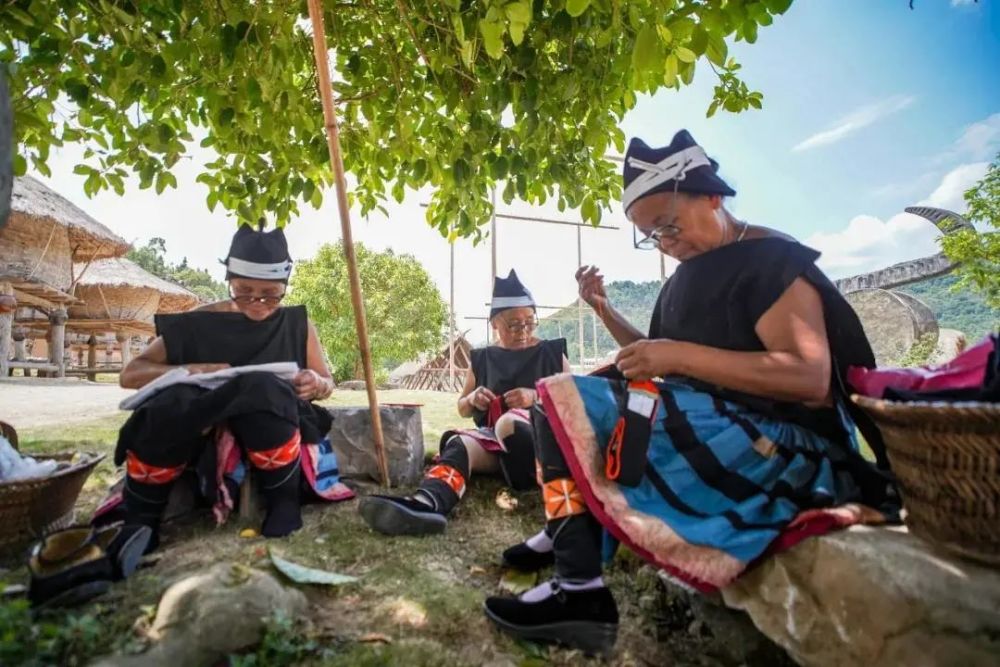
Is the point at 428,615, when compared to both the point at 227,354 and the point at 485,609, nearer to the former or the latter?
the point at 485,609

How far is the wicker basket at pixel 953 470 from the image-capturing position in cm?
113

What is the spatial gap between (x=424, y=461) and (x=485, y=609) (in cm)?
209

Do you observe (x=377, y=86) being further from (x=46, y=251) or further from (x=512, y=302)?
(x=46, y=251)

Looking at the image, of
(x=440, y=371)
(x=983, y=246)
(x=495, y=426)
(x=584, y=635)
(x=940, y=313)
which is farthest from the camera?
(x=440, y=371)

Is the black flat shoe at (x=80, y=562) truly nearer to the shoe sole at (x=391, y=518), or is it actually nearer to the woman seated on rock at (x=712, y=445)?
the shoe sole at (x=391, y=518)

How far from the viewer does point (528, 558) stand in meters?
2.20

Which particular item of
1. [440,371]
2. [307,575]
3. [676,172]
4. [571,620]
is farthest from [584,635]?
[440,371]

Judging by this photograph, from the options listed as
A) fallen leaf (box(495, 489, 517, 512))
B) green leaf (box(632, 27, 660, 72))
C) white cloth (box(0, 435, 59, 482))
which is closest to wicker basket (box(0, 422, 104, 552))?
white cloth (box(0, 435, 59, 482))

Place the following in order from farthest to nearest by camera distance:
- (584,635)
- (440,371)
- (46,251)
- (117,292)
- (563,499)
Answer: (440,371) < (117,292) < (46,251) < (563,499) < (584,635)

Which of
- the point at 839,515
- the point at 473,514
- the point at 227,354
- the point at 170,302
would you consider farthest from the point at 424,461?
the point at 170,302

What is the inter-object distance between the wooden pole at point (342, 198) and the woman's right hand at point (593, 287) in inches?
44.2

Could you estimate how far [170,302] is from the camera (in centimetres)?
1945

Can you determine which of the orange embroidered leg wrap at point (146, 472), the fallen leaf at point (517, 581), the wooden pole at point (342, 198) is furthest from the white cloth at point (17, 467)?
the fallen leaf at point (517, 581)

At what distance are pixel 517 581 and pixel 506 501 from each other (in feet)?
3.44
